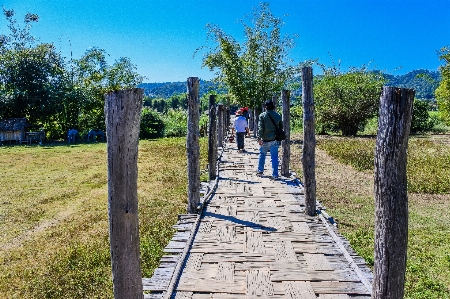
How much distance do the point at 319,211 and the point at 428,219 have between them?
2869 millimetres

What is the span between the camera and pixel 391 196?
3355 mm

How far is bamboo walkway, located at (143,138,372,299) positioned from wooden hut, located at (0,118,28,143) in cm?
2529

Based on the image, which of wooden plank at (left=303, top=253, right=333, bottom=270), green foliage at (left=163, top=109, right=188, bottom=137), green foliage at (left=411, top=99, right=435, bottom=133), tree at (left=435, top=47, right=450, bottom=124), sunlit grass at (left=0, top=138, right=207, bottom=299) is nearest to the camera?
wooden plank at (left=303, top=253, right=333, bottom=270)

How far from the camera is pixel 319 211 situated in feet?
23.9

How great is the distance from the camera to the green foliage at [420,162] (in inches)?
441

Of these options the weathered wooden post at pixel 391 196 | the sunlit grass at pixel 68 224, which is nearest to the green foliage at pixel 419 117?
the sunlit grass at pixel 68 224

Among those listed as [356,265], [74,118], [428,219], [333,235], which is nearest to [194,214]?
[333,235]

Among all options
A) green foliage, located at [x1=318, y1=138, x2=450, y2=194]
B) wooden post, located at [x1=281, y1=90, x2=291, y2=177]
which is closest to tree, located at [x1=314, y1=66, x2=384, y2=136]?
green foliage, located at [x1=318, y1=138, x2=450, y2=194]

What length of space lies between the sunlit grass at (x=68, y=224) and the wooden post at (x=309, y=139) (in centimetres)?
277

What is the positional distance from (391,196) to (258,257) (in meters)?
2.41

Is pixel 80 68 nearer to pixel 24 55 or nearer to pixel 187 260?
pixel 24 55

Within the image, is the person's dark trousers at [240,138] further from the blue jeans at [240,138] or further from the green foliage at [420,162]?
the green foliage at [420,162]

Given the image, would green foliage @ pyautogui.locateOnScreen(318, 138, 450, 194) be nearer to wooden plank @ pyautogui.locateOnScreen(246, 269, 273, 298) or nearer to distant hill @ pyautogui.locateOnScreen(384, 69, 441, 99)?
distant hill @ pyautogui.locateOnScreen(384, 69, 441, 99)

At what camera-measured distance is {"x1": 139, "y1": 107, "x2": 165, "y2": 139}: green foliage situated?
1297 inches
